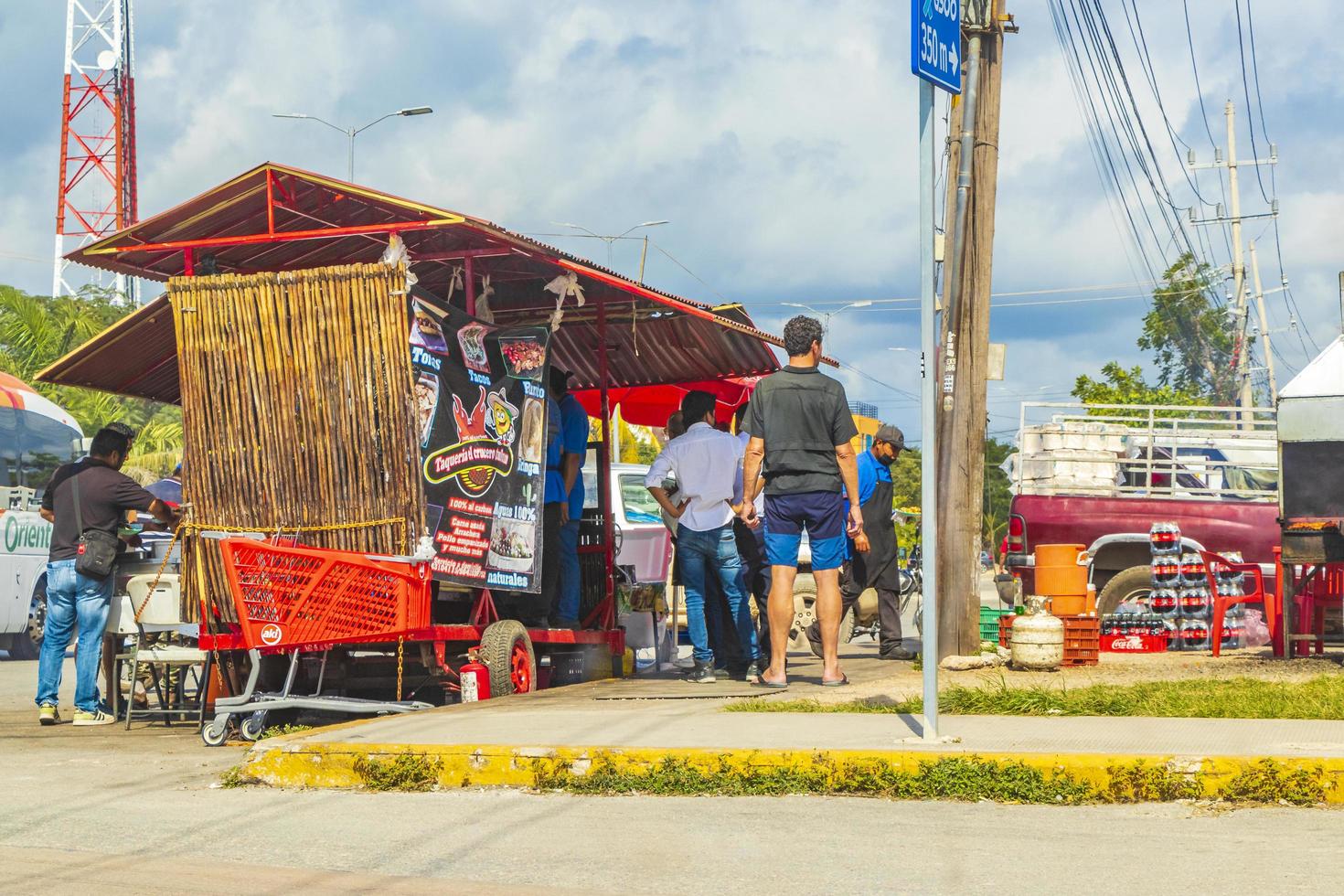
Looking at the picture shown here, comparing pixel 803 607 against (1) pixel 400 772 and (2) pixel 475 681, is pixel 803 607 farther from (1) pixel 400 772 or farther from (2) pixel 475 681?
(1) pixel 400 772

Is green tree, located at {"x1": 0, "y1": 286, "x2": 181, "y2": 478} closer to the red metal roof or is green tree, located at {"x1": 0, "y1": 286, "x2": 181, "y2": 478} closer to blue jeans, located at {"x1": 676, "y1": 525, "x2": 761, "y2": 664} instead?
the red metal roof

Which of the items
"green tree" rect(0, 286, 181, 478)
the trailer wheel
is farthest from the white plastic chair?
"green tree" rect(0, 286, 181, 478)

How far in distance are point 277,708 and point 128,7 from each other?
43357 millimetres

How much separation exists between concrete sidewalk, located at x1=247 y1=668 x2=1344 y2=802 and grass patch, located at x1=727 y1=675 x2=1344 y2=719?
24 centimetres

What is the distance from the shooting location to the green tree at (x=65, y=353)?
3362 centimetres

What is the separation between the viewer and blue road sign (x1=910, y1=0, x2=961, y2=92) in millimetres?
6410

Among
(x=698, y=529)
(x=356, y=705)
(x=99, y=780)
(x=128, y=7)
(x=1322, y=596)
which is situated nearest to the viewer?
(x=99, y=780)

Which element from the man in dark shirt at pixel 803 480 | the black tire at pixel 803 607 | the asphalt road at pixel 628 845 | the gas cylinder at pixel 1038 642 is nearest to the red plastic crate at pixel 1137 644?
the black tire at pixel 803 607

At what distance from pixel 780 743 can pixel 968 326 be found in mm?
5163

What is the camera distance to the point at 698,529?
33.4 ft

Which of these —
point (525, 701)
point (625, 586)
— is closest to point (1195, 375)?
point (625, 586)

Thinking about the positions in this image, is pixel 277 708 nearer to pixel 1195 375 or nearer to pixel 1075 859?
pixel 1075 859

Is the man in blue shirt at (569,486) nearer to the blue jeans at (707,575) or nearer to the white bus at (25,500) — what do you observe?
the blue jeans at (707,575)

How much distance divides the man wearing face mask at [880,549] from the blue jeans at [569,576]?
215 centimetres
